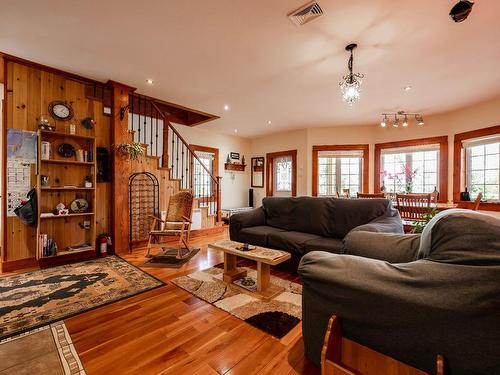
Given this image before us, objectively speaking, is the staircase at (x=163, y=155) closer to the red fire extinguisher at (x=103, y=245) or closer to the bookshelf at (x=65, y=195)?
the bookshelf at (x=65, y=195)

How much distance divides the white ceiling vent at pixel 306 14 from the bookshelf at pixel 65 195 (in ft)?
10.0

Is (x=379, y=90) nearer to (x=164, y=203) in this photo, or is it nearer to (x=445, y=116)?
(x=445, y=116)

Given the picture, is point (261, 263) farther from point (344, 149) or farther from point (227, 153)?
point (227, 153)

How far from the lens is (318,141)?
6238mm

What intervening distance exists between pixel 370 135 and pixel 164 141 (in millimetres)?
4919

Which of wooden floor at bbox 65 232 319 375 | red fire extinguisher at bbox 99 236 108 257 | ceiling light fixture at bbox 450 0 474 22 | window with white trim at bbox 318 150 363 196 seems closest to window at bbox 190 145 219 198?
red fire extinguisher at bbox 99 236 108 257

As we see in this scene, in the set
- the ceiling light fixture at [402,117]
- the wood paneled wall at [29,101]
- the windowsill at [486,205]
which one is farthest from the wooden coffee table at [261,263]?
the ceiling light fixture at [402,117]

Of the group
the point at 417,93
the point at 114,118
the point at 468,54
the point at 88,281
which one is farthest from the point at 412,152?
the point at 88,281

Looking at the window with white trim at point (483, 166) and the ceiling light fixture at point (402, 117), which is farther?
the ceiling light fixture at point (402, 117)

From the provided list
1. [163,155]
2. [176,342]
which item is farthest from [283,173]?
[176,342]

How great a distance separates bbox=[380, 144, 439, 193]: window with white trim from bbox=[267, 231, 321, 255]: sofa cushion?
3417mm

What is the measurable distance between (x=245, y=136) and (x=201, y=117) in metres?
2.00

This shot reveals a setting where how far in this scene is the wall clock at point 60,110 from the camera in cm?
335

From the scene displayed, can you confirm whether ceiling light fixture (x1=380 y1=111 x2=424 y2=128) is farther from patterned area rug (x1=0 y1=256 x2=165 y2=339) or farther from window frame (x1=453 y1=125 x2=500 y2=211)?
patterned area rug (x1=0 y1=256 x2=165 y2=339)
